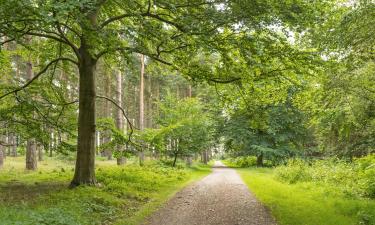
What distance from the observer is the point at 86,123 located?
13.0 m

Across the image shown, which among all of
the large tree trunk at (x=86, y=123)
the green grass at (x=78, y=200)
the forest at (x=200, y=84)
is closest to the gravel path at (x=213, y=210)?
the forest at (x=200, y=84)

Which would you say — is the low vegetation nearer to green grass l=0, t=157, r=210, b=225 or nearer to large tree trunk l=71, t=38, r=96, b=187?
green grass l=0, t=157, r=210, b=225

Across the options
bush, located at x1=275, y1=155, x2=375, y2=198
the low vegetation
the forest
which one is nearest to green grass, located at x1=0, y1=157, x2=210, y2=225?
the forest

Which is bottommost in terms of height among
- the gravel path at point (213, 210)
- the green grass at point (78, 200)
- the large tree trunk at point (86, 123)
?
the gravel path at point (213, 210)

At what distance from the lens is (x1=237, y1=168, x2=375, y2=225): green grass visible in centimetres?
879

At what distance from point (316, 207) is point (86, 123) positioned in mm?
8612

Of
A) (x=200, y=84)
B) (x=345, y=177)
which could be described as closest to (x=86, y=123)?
(x=200, y=84)

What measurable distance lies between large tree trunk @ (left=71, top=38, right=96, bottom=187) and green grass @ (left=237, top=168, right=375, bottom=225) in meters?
6.55

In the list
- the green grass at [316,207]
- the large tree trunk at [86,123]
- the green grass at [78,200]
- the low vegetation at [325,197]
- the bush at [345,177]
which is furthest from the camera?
the large tree trunk at [86,123]

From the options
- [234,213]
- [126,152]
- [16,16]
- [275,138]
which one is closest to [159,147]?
[126,152]

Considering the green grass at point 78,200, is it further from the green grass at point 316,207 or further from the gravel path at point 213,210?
the green grass at point 316,207

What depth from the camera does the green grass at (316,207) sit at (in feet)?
28.8

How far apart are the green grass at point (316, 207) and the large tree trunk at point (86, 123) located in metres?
6.55

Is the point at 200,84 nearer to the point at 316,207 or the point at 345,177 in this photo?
the point at 316,207
